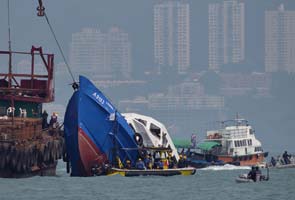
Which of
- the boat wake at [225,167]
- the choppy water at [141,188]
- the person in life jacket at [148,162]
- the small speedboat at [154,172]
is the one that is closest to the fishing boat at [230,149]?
the boat wake at [225,167]

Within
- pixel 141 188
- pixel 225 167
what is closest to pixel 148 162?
pixel 141 188

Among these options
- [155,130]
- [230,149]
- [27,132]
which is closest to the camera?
[27,132]

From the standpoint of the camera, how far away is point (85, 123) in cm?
8844

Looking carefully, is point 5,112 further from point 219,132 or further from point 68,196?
point 219,132

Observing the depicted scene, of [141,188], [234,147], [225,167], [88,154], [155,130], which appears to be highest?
[155,130]

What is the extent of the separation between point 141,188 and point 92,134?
34.6ft

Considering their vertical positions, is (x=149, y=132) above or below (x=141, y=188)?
above

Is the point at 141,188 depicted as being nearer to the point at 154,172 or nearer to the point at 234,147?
the point at 154,172

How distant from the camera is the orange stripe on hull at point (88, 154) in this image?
289 ft

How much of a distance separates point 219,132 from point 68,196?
4389 centimetres

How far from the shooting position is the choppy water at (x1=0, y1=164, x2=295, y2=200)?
73.8m

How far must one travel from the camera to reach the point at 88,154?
289 feet

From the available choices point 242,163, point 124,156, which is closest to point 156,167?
point 124,156

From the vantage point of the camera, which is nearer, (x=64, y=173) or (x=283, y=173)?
(x=64, y=173)
